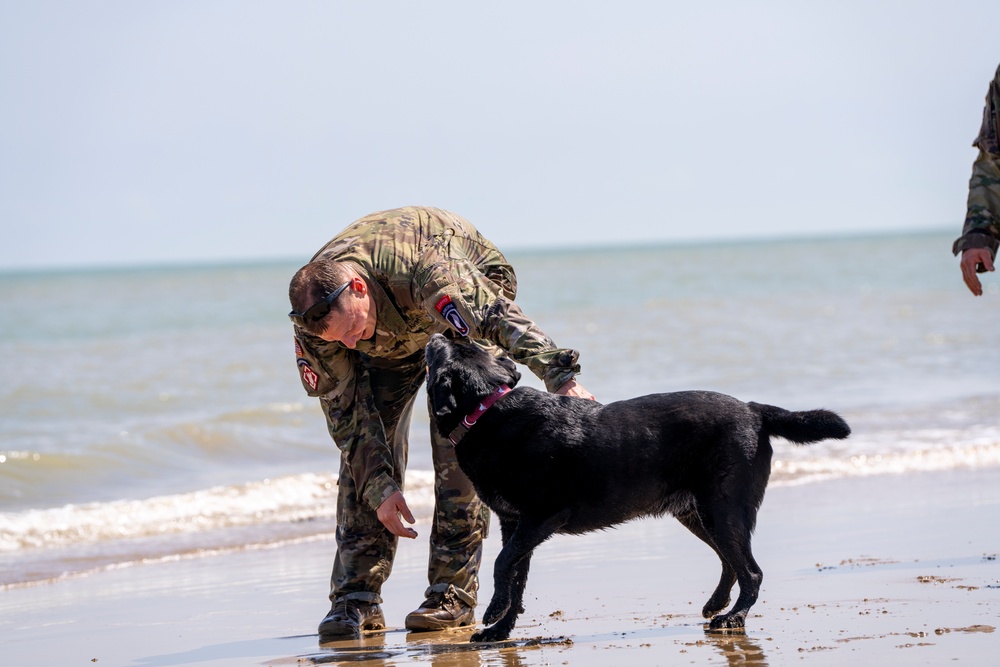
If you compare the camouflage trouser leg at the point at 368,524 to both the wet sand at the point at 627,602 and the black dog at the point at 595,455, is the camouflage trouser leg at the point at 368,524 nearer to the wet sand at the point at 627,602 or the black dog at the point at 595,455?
the wet sand at the point at 627,602

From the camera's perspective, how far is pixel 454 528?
5129mm

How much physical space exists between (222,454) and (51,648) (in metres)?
6.32

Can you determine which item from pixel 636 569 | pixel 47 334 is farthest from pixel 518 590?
pixel 47 334

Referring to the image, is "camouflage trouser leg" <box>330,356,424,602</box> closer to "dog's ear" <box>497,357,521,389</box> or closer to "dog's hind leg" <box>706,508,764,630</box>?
"dog's ear" <box>497,357,521,389</box>

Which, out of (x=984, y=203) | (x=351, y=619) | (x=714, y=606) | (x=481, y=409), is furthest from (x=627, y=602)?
(x=984, y=203)

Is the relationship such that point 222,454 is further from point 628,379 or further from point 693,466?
point 693,466

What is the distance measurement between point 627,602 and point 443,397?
61.8 inches

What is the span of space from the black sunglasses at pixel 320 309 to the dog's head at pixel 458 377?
1.30 ft

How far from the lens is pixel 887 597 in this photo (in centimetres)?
481

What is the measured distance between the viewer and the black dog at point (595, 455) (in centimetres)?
434

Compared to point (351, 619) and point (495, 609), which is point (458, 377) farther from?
point (351, 619)

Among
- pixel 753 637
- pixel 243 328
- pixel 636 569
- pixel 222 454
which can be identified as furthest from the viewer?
pixel 243 328

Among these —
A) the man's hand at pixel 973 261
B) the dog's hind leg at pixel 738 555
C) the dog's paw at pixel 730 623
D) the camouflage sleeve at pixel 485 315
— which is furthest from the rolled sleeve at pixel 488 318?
the man's hand at pixel 973 261

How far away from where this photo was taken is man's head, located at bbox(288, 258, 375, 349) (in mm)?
4273
